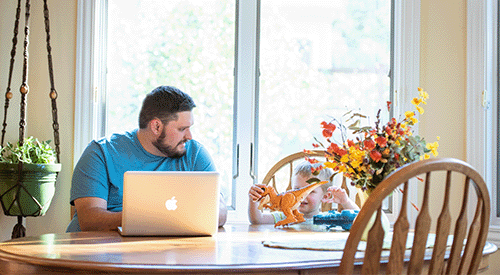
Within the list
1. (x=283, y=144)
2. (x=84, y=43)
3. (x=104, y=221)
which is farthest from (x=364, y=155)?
(x=84, y=43)

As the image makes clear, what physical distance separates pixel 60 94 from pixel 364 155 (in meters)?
2.05

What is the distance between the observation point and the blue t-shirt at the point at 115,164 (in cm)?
205

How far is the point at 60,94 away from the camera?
296cm

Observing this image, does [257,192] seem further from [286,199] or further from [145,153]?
[145,153]

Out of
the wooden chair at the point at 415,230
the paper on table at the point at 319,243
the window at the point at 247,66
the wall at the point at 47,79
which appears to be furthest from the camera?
the window at the point at 247,66

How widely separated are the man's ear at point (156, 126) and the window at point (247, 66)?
2.72ft

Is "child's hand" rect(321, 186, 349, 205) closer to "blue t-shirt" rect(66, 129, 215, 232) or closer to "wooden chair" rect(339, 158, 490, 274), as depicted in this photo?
"blue t-shirt" rect(66, 129, 215, 232)

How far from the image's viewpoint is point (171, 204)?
1.59 meters

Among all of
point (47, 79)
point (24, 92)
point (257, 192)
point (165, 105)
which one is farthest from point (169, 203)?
point (47, 79)

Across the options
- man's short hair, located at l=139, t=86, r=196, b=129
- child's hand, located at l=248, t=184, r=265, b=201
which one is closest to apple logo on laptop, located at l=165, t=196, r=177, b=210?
child's hand, located at l=248, t=184, r=265, b=201

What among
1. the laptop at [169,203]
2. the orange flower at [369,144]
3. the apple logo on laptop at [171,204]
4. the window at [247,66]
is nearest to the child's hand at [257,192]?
the laptop at [169,203]

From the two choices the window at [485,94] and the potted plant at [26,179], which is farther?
the window at [485,94]

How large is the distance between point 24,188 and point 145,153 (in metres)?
0.76

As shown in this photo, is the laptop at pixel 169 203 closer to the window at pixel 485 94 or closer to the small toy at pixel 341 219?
the small toy at pixel 341 219
